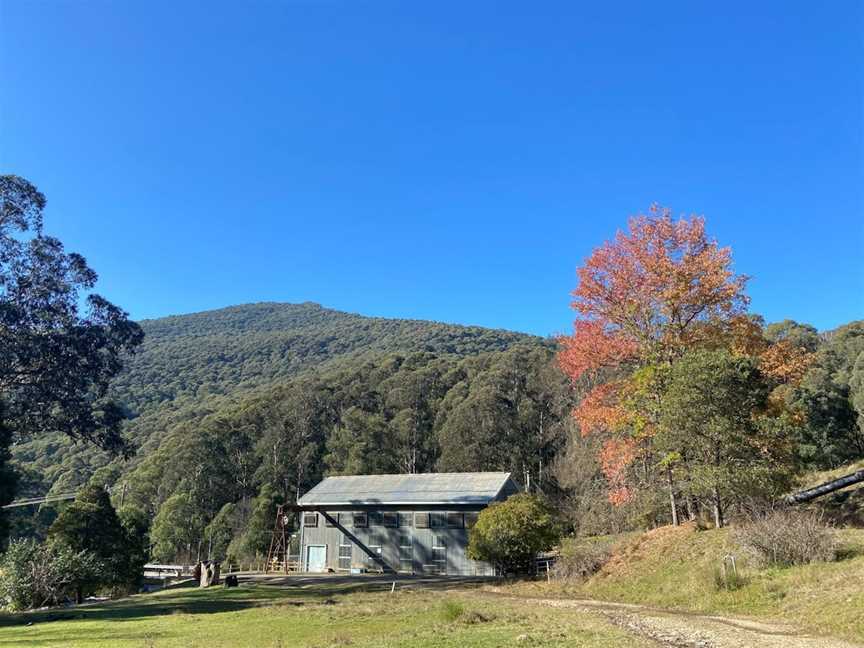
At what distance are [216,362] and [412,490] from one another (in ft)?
358

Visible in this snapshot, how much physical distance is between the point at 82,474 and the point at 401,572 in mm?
54835

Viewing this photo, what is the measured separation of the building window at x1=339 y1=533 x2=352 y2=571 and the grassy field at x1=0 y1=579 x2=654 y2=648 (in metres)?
16.8

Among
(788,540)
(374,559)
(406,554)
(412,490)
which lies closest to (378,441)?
(412,490)

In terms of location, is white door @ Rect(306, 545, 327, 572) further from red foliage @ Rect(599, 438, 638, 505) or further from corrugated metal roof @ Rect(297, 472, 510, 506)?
red foliage @ Rect(599, 438, 638, 505)

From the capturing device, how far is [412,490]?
36656 mm

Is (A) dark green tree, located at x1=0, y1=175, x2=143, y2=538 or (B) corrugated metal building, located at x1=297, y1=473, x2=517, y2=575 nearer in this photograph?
(A) dark green tree, located at x1=0, y1=175, x2=143, y2=538

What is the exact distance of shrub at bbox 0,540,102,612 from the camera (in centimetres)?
2128

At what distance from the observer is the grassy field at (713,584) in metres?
10.5

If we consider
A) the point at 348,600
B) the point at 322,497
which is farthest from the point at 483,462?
the point at 348,600

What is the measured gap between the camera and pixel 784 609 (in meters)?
11.5

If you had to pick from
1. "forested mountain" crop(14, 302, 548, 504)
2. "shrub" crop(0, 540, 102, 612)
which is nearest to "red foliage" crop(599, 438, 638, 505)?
"shrub" crop(0, 540, 102, 612)

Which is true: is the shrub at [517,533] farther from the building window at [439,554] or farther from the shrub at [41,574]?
the shrub at [41,574]

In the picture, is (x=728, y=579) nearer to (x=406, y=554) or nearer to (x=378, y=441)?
(x=406, y=554)

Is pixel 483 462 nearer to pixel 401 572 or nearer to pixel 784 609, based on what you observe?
pixel 401 572
